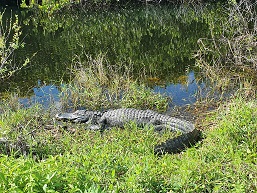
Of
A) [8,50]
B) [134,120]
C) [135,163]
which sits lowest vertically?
[134,120]

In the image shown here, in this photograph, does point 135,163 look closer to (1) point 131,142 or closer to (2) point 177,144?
(2) point 177,144

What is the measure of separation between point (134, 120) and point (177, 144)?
43.4 inches

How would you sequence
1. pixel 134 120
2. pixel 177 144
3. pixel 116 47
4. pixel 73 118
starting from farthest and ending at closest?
1. pixel 116 47
2. pixel 73 118
3. pixel 134 120
4. pixel 177 144

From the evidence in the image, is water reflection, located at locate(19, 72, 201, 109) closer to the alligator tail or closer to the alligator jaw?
the alligator jaw

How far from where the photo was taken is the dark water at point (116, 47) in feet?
27.3

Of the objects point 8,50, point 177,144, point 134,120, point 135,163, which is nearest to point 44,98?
point 8,50

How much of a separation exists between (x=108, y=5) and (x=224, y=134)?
16.8 meters

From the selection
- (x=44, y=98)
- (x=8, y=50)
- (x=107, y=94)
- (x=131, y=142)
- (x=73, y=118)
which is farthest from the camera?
(x=44, y=98)

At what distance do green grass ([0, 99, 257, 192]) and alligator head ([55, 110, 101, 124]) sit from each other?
1.23ft

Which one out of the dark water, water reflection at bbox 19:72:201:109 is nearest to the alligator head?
water reflection at bbox 19:72:201:109

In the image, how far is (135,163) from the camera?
4098 mm

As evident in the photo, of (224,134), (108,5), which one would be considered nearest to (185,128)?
(224,134)

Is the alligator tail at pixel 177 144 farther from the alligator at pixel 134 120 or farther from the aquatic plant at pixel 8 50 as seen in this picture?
the aquatic plant at pixel 8 50

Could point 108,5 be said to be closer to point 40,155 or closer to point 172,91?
point 172,91
